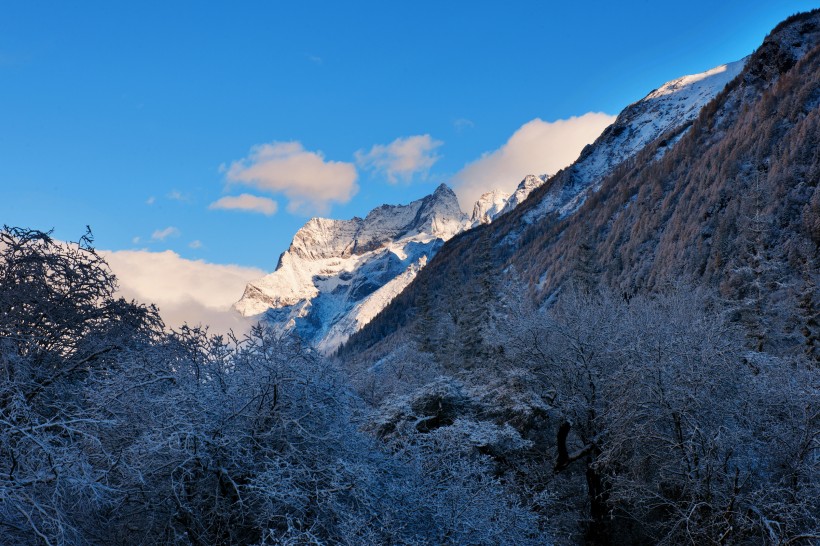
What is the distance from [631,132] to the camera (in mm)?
124562

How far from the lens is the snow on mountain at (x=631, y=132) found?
115375 mm

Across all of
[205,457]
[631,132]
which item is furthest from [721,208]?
[631,132]

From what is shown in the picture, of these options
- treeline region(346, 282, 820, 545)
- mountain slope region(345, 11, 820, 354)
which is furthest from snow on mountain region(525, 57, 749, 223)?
treeline region(346, 282, 820, 545)

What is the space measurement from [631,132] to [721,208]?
79.3m

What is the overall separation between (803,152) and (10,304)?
2213 inches

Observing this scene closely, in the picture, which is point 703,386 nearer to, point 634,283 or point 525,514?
point 525,514

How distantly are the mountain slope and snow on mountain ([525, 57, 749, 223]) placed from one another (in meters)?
13.8

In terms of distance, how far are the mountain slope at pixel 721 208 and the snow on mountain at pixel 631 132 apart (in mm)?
13809

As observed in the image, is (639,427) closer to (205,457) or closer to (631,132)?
(205,457)

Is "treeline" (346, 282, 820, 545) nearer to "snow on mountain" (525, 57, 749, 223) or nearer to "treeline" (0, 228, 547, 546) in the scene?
"treeline" (0, 228, 547, 546)

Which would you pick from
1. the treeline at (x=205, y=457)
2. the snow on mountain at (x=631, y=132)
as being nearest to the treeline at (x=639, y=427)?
the treeline at (x=205, y=457)

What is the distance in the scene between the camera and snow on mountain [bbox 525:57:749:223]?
115375mm

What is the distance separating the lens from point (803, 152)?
46938mm

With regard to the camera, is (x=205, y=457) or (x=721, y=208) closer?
(x=205, y=457)
